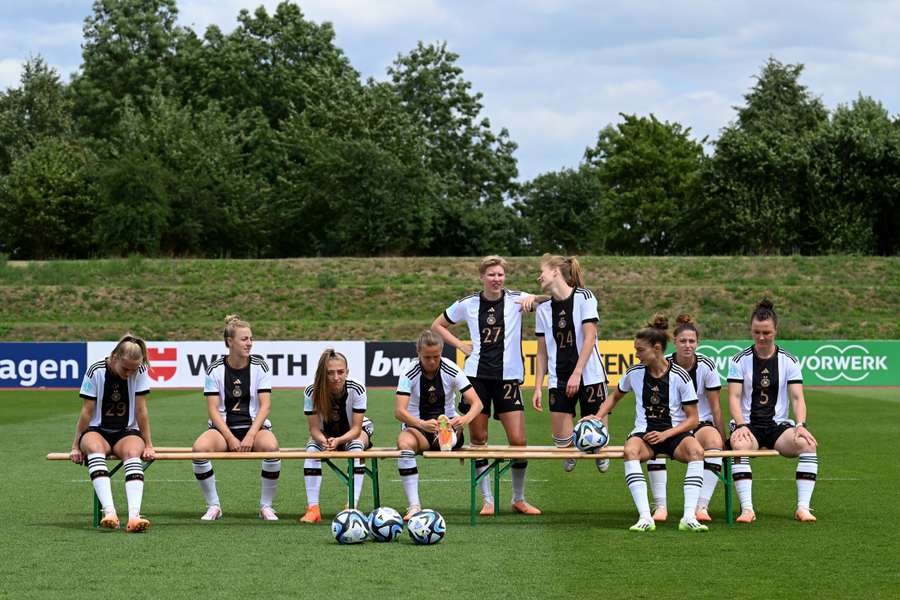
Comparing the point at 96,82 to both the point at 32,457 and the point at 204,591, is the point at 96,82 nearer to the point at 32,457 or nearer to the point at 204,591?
the point at 32,457

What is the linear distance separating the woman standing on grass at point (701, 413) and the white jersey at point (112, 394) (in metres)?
3.85

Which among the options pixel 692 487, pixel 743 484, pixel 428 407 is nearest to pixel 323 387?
pixel 428 407

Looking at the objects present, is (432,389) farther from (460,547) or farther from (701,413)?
(701,413)

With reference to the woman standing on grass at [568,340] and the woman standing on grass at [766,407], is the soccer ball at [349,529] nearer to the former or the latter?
the woman standing on grass at [568,340]

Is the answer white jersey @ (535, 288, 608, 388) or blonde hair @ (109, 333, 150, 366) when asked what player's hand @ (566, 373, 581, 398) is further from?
blonde hair @ (109, 333, 150, 366)

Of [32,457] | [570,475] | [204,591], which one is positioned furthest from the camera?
[32,457]

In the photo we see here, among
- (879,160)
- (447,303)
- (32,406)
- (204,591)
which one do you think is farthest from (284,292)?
(204,591)

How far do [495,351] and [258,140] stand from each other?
5920 cm

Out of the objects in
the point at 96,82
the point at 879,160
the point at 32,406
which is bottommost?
the point at 32,406

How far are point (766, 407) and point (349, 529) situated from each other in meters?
3.52

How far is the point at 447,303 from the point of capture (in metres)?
45.6

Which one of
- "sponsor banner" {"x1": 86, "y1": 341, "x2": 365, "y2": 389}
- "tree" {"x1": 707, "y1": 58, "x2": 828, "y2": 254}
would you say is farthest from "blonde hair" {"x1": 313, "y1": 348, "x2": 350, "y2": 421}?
"tree" {"x1": 707, "y1": 58, "x2": 828, "y2": 254}

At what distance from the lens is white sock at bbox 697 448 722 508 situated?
33.2ft

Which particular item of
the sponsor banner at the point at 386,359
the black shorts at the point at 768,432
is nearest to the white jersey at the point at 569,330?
the black shorts at the point at 768,432
